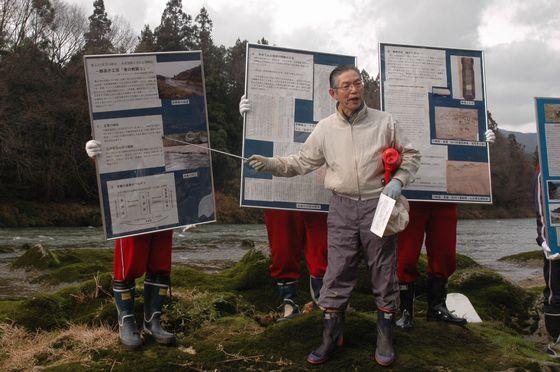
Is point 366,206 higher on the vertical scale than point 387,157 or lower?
lower

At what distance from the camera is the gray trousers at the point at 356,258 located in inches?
163

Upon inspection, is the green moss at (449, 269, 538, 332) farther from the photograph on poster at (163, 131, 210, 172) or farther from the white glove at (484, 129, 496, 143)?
the photograph on poster at (163, 131, 210, 172)

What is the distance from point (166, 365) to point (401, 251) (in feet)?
7.31

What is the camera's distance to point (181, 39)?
49969mm

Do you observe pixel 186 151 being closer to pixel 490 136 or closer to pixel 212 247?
pixel 490 136

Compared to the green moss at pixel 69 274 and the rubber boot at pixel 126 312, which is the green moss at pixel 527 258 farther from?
the rubber boot at pixel 126 312

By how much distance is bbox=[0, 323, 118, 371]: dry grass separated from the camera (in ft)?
14.6

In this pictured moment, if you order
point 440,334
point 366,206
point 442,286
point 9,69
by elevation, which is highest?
point 9,69

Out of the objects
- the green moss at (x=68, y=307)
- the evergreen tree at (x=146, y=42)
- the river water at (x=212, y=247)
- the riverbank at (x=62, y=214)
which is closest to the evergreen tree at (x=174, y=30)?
the evergreen tree at (x=146, y=42)

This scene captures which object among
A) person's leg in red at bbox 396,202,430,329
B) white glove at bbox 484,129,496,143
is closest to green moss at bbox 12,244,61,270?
person's leg in red at bbox 396,202,430,329

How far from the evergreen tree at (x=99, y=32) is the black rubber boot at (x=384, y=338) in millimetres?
36421

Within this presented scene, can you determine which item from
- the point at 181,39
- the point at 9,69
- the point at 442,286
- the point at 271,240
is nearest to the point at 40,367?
the point at 271,240

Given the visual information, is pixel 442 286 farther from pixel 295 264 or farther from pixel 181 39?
pixel 181 39

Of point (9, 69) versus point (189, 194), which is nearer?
point (189, 194)
